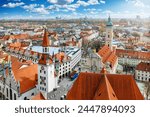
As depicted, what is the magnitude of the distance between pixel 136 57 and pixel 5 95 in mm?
3312

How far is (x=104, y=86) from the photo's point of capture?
2.30 meters

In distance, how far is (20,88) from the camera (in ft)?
11.2

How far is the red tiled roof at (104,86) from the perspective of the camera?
2.33 metres

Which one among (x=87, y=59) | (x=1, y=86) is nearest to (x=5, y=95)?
(x=1, y=86)

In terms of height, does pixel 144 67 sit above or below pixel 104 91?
below

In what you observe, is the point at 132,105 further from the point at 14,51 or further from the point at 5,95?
the point at 14,51

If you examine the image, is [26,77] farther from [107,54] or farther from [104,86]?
[107,54]

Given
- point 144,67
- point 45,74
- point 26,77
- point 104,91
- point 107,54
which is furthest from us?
point 107,54

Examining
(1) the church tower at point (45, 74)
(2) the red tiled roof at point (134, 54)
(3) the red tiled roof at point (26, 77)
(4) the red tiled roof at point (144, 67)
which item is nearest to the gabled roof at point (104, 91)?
(1) the church tower at point (45, 74)

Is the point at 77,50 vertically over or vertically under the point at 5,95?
over

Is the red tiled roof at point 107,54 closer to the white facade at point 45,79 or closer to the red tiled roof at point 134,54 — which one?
the red tiled roof at point 134,54

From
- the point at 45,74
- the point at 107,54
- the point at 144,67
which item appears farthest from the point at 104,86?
the point at 107,54

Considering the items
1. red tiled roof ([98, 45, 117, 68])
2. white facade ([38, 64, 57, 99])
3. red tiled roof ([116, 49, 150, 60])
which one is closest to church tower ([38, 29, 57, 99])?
white facade ([38, 64, 57, 99])

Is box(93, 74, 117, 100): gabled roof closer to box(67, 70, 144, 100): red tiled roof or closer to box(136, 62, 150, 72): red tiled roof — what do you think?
box(67, 70, 144, 100): red tiled roof
